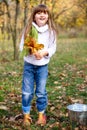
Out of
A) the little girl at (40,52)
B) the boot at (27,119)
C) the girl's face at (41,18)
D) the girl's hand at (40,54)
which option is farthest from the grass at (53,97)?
the girl's face at (41,18)

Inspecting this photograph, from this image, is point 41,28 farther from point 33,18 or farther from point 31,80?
point 31,80

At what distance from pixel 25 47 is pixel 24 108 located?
38.5 inches

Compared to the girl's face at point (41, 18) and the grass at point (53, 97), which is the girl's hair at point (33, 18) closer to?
the girl's face at point (41, 18)

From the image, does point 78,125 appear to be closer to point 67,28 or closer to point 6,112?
point 6,112

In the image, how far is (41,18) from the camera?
20.2ft

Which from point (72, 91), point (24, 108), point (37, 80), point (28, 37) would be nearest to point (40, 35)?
point (28, 37)

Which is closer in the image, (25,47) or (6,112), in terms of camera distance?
(25,47)

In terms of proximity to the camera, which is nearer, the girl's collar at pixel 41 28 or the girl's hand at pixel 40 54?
the girl's hand at pixel 40 54

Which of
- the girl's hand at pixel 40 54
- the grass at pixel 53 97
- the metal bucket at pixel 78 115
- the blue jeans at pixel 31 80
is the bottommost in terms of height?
the grass at pixel 53 97

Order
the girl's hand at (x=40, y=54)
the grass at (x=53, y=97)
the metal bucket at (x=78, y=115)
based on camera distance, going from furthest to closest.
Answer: the grass at (x=53, y=97), the girl's hand at (x=40, y=54), the metal bucket at (x=78, y=115)

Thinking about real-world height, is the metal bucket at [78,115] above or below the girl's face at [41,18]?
below

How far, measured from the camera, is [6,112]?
691 centimetres

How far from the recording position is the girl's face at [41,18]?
6.15m

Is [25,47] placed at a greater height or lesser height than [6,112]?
greater
